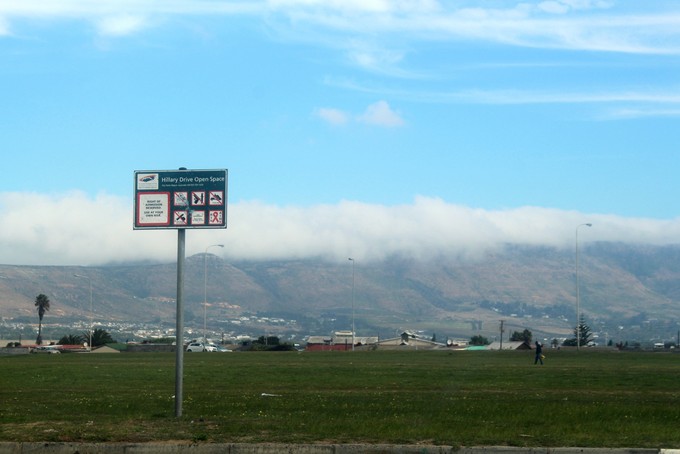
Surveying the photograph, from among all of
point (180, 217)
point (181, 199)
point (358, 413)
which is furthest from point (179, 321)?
point (358, 413)

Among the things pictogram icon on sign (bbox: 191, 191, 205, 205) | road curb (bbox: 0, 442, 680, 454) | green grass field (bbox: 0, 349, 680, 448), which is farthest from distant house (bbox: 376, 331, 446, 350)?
road curb (bbox: 0, 442, 680, 454)

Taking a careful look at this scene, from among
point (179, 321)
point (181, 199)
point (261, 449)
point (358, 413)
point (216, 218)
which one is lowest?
point (261, 449)

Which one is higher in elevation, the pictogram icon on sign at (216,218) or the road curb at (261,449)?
the pictogram icon on sign at (216,218)

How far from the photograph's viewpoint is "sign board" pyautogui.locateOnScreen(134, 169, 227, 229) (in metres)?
21.5

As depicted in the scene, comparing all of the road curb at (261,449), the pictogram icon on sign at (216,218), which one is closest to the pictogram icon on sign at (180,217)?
the pictogram icon on sign at (216,218)

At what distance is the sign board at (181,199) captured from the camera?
21531 mm

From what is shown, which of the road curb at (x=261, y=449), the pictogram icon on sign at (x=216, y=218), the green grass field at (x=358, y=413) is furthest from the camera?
the pictogram icon on sign at (x=216, y=218)

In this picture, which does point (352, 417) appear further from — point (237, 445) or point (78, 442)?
point (78, 442)

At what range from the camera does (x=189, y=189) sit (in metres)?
21.6

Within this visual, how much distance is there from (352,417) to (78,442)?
595 centimetres

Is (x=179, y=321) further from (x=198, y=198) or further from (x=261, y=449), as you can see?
(x=261, y=449)

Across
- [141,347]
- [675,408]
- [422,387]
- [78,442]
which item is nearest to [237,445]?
[78,442]

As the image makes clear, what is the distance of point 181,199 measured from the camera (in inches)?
853

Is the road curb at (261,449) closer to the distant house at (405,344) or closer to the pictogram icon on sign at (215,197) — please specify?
the pictogram icon on sign at (215,197)
